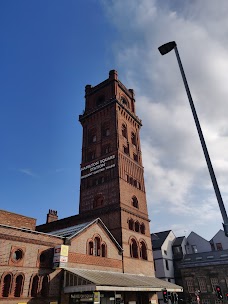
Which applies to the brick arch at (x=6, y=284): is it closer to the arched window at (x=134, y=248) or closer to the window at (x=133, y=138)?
the arched window at (x=134, y=248)

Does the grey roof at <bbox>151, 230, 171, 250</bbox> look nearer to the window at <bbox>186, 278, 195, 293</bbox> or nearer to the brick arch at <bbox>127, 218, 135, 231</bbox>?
the window at <bbox>186, 278, 195, 293</bbox>

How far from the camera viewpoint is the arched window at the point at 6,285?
56.6ft

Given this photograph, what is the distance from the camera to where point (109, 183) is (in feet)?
108

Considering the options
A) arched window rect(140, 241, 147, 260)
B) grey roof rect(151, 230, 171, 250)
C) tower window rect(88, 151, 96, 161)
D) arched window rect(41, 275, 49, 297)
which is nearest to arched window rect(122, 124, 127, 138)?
tower window rect(88, 151, 96, 161)

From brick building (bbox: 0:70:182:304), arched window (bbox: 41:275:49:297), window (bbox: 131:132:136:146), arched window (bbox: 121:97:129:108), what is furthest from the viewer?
arched window (bbox: 121:97:129:108)

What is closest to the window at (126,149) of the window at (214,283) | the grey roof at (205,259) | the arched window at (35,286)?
the arched window at (35,286)

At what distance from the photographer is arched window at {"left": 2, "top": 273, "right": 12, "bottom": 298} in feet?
56.6

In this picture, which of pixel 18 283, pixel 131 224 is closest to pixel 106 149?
pixel 131 224

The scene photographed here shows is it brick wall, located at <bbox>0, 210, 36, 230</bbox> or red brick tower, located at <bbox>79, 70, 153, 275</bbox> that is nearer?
brick wall, located at <bbox>0, 210, 36, 230</bbox>

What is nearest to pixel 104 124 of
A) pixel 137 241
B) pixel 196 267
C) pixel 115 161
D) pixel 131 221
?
pixel 115 161

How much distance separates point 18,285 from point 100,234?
32.5 feet

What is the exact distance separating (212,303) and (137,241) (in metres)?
22.8

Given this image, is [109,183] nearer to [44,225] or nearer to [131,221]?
[131,221]

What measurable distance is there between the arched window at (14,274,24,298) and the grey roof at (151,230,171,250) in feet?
120
